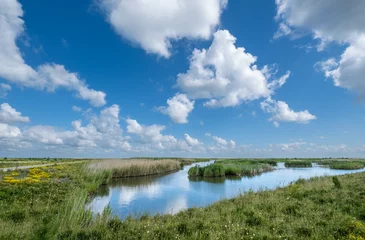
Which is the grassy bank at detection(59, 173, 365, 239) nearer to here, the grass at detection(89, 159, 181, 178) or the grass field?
the grass field

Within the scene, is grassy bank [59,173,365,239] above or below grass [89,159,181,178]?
below

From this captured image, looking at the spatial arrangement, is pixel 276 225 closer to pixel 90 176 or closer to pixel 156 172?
pixel 90 176

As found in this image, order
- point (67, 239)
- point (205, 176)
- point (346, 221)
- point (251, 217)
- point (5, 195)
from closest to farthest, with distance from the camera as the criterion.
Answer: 1. point (67, 239)
2. point (346, 221)
3. point (251, 217)
4. point (5, 195)
5. point (205, 176)

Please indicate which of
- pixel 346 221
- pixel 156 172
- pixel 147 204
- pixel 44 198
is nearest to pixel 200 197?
pixel 147 204

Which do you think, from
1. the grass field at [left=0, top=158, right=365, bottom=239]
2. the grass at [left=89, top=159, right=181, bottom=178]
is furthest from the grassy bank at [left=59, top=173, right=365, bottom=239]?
the grass at [left=89, top=159, right=181, bottom=178]

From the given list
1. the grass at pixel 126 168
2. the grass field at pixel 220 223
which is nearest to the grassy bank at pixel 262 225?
the grass field at pixel 220 223

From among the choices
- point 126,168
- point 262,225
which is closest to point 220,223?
point 262,225

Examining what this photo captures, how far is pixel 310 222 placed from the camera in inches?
268

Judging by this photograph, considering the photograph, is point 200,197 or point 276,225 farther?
point 200,197

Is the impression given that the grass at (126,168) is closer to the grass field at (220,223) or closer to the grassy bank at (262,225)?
the grass field at (220,223)

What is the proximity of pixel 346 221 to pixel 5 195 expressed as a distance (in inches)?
584

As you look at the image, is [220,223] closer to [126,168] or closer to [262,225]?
[262,225]

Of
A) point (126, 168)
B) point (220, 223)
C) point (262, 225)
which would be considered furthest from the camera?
point (126, 168)

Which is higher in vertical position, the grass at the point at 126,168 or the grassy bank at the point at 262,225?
the grass at the point at 126,168
